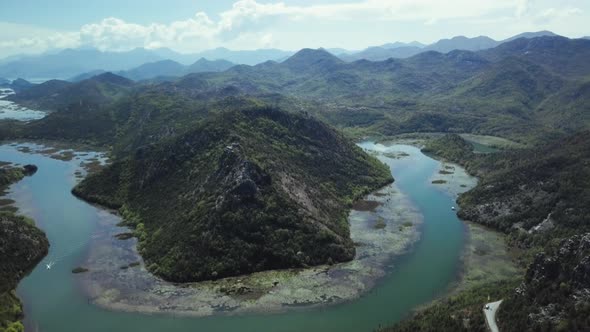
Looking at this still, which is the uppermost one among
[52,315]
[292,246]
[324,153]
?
[324,153]

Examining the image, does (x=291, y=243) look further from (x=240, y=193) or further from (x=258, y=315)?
(x=258, y=315)

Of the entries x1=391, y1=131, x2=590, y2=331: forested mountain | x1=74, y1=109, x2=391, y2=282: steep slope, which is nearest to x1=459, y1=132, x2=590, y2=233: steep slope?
x1=391, y1=131, x2=590, y2=331: forested mountain

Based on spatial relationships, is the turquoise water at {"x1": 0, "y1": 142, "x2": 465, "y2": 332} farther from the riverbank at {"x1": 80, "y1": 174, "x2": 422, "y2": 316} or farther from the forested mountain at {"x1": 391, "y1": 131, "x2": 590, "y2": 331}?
the forested mountain at {"x1": 391, "y1": 131, "x2": 590, "y2": 331}

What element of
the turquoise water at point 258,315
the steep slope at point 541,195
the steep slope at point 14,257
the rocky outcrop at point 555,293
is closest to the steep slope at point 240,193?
the turquoise water at point 258,315

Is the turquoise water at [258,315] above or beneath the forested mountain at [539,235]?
beneath

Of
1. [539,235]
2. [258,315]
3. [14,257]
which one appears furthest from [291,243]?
[14,257]

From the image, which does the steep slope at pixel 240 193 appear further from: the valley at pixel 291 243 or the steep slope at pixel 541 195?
the steep slope at pixel 541 195

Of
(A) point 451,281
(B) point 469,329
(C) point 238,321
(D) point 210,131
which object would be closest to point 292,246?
(C) point 238,321

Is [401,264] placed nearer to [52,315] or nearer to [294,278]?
[294,278]
